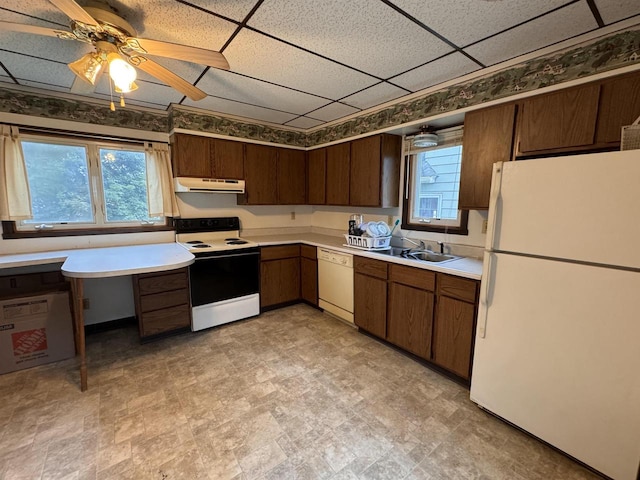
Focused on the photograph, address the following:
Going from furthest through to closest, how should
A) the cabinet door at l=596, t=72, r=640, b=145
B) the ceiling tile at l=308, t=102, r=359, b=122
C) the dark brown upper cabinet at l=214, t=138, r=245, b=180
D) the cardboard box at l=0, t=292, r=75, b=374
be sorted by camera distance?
1. the dark brown upper cabinet at l=214, t=138, r=245, b=180
2. the ceiling tile at l=308, t=102, r=359, b=122
3. the cardboard box at l=0, t=292, r=75, b=374
4. the cabinet door at l=596, t=72, r=640, b=145

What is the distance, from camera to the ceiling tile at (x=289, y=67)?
6.02ft

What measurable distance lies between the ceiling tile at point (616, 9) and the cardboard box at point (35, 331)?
4138 mm

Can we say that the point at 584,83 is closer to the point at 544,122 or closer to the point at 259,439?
the point at 544,122

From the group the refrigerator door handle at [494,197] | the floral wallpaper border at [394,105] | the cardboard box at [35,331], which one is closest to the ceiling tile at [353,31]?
the floral wallpaper border at [394,105]

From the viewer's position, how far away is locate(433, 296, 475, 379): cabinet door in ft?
6.94

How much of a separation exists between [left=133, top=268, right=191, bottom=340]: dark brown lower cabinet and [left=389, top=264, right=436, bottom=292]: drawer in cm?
210

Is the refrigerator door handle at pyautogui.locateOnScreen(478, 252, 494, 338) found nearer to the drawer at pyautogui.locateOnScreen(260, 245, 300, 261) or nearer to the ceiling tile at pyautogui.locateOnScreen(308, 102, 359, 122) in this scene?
Result: the ceiling tile at pyautogui.locateOnScreen(308, 102, 359, 122)

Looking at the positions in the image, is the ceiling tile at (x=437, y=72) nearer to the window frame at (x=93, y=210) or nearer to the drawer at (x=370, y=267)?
the drawer at (x=370, y=267)

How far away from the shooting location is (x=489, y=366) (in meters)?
1.88

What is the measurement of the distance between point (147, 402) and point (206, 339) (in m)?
0.92

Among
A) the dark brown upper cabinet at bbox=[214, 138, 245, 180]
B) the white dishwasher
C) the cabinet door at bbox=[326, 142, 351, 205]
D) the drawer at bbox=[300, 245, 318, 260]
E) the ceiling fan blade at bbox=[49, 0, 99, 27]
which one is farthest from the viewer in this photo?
the drawer at bbox=[300, 245, 318, 260]

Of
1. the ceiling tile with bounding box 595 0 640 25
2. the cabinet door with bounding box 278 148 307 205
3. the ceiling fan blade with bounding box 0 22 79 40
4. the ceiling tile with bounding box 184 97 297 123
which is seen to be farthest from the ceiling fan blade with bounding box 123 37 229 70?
the cabinet door with bounding box 278 148 307 205

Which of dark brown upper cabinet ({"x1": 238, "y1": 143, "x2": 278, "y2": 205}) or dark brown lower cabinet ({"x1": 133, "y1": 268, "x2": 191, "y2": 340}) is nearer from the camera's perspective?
dark brown lower cabinet ({"x1": 133, "y1": 268, "x2": 191, "y2": 340})

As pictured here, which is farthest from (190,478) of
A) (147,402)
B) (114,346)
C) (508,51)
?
(508,51)
